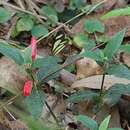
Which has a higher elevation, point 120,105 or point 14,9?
point 14,9

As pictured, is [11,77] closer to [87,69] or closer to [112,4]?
[87,69]

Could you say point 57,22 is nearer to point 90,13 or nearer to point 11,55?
point 90,13

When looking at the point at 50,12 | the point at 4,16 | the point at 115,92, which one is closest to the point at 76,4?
the point at 50,12

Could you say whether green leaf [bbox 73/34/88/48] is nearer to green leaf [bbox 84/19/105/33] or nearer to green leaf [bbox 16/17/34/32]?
green leaf [bbox 84/19/105/33]

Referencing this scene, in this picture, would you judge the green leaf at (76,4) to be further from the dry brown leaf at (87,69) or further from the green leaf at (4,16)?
the dry brown leaf at (87,69)

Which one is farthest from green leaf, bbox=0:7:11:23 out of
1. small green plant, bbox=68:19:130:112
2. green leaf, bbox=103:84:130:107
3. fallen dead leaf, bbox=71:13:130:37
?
green leaf, bbox=103:84:130:107

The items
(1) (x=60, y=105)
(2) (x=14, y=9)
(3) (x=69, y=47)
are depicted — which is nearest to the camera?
(1) (x=60, y=105)


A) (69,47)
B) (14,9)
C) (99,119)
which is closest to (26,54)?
(99,119)
